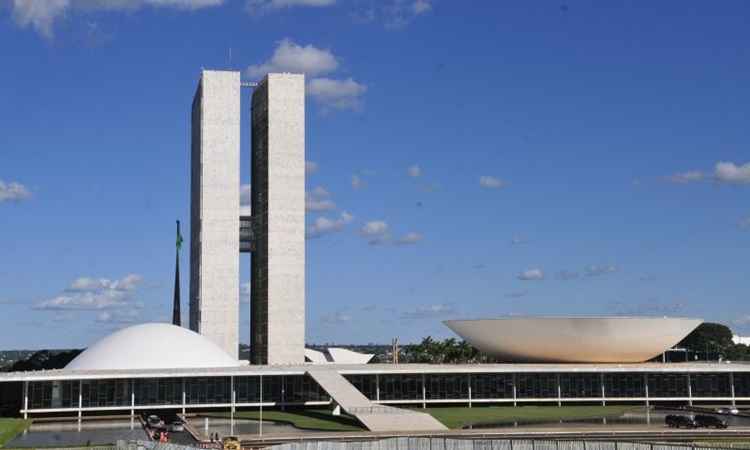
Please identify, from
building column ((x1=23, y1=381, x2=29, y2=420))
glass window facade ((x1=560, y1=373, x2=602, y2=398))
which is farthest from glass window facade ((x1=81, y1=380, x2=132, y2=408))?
glass window facade ((x1=560, y1=373, x2=602, y2=398))

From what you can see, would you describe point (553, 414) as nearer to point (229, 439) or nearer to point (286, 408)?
point (286, 408)

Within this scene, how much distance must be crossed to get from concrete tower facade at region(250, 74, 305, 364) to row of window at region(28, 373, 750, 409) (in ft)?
59.3

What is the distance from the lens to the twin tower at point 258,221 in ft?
276

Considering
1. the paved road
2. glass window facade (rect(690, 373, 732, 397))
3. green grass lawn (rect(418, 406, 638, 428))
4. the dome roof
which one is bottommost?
the paved road

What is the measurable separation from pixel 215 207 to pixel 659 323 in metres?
38.5

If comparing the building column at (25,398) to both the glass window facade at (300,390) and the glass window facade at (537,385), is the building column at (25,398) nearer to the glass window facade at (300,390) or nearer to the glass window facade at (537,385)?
the glass window facade at (300,390)

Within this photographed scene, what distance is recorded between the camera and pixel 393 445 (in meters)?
31.2

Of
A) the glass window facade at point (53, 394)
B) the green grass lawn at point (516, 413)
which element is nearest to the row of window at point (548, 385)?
the green grass lawn at point (516, 413)

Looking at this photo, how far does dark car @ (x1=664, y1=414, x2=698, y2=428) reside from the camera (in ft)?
164

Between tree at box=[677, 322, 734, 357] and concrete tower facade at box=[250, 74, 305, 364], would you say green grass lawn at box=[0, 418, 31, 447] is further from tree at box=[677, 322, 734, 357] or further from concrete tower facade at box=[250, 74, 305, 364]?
tree at box=[677, 322, 734, 357]

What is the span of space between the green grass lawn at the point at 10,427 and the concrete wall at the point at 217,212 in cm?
2557

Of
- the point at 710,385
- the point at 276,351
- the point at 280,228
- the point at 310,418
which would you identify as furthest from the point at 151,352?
the point at 710,385

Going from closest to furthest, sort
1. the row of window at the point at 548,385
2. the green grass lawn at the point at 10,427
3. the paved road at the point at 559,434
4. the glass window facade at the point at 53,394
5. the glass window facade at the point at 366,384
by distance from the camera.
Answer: the paved road at the point at 559,434 → the green grass lawn at the point at 10,427 → the glass window facade at the point at 53,394 → the glass window facade at the point at 366,384 → the row of window at the point at 548,385

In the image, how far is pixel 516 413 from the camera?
61500 mm
